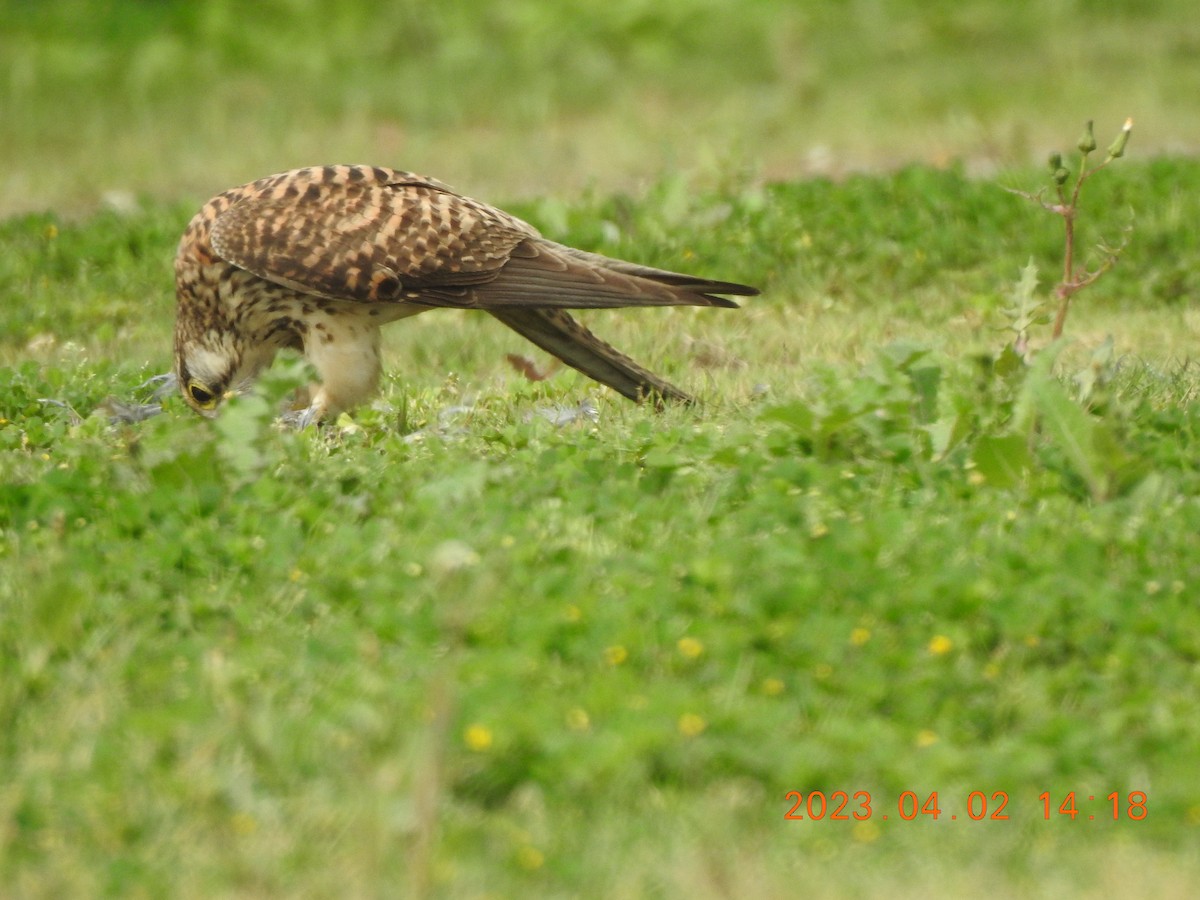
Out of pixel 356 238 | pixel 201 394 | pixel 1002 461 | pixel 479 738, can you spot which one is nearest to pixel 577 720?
pixel 479 738

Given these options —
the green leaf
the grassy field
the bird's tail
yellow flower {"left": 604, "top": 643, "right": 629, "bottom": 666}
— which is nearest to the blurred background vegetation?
the grassy field

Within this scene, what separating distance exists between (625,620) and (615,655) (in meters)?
0.12

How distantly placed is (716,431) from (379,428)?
1158mm

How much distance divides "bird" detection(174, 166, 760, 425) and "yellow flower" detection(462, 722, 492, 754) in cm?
→ 265

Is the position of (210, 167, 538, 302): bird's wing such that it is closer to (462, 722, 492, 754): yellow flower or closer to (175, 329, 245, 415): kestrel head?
(175, 329, 245, 415): kestrel head

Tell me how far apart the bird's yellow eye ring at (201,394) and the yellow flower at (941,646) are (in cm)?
322

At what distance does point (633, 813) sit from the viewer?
3201 millimetres

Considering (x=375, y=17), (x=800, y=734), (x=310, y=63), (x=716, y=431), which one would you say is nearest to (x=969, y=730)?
(x=800, y=734)

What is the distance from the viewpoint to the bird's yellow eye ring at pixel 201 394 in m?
6.02

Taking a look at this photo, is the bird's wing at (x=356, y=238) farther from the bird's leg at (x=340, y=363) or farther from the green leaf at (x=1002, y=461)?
the green leaf at (x=1002, y=461)

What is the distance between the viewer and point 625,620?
3719 mm

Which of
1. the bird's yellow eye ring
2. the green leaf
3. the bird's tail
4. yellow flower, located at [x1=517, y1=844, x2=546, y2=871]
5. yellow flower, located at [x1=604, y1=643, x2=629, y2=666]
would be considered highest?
the green leaf

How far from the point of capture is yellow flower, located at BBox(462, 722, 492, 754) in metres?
3.22
